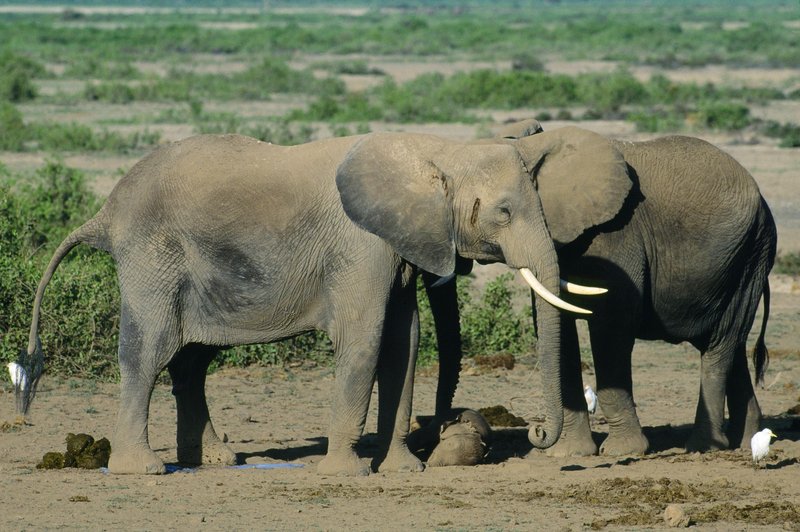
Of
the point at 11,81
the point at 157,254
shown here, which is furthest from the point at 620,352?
the point at 11,81

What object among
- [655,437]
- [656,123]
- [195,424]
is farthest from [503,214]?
[656,123]

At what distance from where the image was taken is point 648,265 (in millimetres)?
9695

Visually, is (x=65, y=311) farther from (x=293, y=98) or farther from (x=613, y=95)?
(x=293, y=98)

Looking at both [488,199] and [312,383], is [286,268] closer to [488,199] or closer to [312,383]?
[488,199]

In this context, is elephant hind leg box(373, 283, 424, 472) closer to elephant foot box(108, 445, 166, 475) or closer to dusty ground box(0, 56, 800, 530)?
dusty ground box(0, 56, 800, 530)

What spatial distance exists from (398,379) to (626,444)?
1615 millimetres

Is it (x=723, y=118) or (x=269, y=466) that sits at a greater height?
(x=723, y=118)

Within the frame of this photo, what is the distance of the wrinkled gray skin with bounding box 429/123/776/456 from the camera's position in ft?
30.5

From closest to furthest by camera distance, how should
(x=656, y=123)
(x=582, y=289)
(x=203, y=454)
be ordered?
1. (x=582, y=289)
2. (x=203, y=454)
3. (x=656, y=123)

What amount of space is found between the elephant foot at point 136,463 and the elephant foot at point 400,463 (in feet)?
4.23

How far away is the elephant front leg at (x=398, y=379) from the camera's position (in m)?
9.15

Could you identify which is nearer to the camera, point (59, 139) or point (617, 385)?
point (617, 385)

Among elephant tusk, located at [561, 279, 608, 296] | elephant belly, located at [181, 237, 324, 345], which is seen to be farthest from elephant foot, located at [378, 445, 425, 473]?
elephant tusk, located at [561, 279, 608, 296]

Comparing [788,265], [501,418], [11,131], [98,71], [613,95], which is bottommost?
[501,418]
